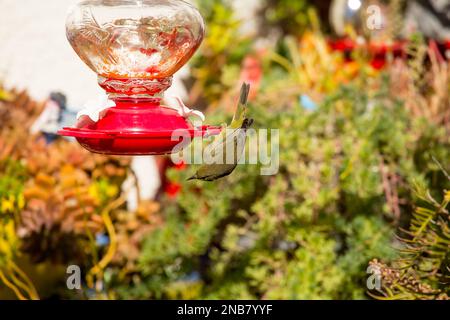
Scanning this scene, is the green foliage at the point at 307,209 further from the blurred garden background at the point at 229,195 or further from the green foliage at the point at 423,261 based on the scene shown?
the green foliage at the point at 423,261

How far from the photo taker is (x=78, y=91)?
3783 millimetres

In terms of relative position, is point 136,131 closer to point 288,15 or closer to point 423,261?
point 423,261

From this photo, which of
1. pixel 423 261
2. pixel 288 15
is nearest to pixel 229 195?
pixel 423 261

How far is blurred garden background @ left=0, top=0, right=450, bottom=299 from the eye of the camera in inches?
115

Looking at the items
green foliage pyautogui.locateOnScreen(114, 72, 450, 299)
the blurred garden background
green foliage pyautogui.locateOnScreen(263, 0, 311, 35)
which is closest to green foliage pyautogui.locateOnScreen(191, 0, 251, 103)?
the blurred garden background

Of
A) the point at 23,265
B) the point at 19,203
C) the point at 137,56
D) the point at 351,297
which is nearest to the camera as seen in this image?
the point at 137,56

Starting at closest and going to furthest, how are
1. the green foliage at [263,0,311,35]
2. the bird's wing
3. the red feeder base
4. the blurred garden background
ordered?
the bird's wing, the red feeder base, the blurred garden background, the green foliage at [263,0,311,35]

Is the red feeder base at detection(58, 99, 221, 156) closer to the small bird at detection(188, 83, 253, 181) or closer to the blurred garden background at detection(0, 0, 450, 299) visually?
the small bird at detection(188, 83, 253, 181)

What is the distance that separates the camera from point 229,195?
3.25m

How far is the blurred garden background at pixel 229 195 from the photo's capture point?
291 cm
